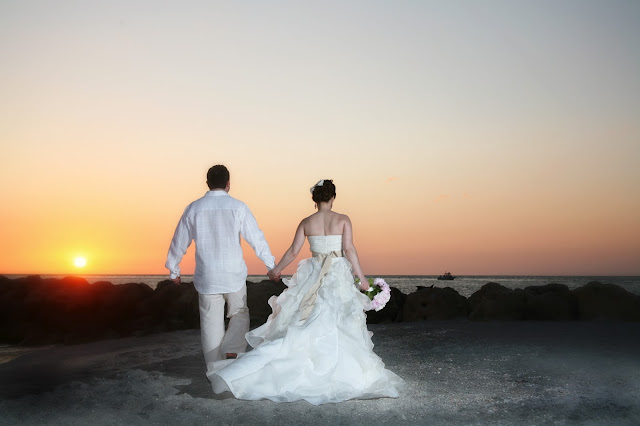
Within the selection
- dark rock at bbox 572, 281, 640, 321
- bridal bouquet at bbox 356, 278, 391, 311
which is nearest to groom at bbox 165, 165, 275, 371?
bridal bouquet at bbox 356, 278, 391, 311

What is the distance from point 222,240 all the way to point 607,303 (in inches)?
414

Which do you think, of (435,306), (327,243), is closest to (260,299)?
(435,306)

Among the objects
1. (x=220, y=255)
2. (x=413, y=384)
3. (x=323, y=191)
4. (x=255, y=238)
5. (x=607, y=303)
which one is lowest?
(x=413, y=384)

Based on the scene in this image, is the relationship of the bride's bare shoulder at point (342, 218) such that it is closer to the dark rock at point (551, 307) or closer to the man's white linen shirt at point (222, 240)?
the man's white linen shirt at point (222, 240)

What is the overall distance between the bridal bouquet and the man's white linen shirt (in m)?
1.34

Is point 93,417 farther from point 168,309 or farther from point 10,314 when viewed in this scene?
point 10,314

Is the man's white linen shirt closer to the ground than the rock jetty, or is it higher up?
higher up

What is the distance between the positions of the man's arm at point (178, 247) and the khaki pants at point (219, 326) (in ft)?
1.75

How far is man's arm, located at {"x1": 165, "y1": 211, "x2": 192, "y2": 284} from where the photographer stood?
315 inches

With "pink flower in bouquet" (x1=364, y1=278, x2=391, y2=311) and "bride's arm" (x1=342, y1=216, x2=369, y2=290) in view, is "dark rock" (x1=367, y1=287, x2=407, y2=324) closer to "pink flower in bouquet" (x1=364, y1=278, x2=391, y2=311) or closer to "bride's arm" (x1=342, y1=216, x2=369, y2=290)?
"pink flower in bouquet" (x1=364, y1=278, x2=391, y2=311)

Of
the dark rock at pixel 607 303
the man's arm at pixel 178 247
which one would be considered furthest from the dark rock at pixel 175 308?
the dark rock at pixel 607 303

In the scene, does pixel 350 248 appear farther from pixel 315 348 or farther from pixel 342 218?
pixel 315 348

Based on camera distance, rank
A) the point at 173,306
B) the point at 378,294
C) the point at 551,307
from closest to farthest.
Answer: the point at 378,294
the point at 551,307
the point at 173,306

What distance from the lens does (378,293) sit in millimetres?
8023
